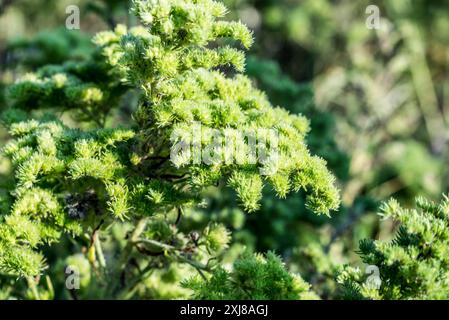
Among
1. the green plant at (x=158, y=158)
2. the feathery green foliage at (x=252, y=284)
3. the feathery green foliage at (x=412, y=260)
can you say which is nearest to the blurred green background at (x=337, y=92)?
the green plant at (x=158, y=158)

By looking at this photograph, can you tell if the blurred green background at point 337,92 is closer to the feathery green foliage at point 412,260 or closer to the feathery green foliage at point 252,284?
the feathery green foliage at point 252,284

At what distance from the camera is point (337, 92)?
334 inches

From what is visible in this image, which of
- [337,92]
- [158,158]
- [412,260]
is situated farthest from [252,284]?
[337,92]

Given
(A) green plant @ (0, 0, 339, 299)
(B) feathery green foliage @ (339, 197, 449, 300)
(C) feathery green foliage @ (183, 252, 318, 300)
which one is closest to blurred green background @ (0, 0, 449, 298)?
(A) green plant @ (0, 0, 339, 299)

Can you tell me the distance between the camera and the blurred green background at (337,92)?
14.6 feet

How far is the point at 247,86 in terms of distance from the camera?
2.76 metres

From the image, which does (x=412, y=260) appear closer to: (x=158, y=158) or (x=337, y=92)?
(x=158, y=158)

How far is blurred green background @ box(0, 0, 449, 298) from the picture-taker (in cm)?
444

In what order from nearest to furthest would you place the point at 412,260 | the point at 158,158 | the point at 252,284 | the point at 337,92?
the point at 412,260
the point at 252,284
the point at 158,158
the point at 337,92

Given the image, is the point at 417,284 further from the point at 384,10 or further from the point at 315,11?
the point at 384,10

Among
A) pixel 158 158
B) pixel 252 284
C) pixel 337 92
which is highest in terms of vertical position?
pixel 337 92

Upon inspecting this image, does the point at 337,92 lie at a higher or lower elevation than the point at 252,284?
higher

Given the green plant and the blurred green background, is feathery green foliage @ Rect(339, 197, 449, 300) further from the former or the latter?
the blurred green background

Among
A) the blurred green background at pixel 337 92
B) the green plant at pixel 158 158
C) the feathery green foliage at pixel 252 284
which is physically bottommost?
the feathery green foliage at pixel 252 284
